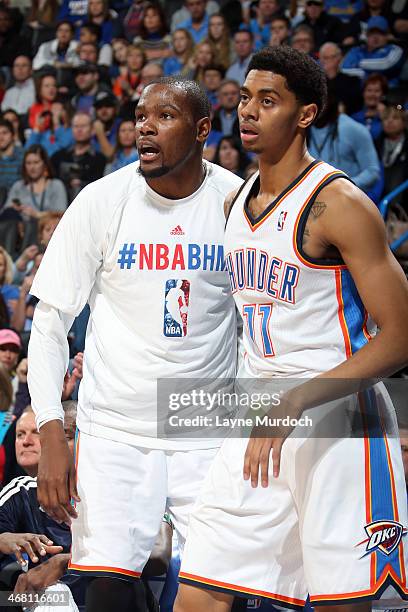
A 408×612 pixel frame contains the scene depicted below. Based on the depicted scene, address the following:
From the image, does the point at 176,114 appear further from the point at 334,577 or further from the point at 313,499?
the point at 334,577

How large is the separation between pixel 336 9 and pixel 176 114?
5.52 meters

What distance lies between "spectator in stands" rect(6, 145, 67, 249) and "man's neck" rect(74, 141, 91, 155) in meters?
0.26

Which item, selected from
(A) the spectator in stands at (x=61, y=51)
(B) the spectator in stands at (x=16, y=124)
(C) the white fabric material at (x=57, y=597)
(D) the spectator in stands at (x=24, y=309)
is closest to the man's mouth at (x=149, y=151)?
(C) the white fabric material at (x=57, y=597)

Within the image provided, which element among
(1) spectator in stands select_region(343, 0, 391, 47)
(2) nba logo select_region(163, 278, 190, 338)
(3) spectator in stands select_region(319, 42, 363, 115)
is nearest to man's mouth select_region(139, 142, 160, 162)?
(2) nba logo select_region(163, 278, 190, 338)

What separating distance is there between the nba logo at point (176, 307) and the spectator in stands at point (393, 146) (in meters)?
3.82

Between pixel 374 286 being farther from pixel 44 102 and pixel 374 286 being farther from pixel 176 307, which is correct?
pixel 44 102

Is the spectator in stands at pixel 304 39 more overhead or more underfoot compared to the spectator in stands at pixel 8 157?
more overhead

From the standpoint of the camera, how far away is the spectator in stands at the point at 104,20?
28.7ft

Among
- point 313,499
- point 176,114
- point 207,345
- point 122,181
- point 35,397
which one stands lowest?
point 313,499

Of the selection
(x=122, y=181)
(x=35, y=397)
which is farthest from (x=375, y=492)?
(x=122, y=181)

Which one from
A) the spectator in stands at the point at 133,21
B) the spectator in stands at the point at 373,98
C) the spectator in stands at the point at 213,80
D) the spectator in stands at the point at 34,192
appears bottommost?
the spectator in stands at the point at 34,192

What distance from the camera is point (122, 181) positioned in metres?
2.88

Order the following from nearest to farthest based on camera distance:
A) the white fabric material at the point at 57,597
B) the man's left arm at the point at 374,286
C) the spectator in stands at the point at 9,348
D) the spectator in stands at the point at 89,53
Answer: the man's left arm at the point at 374,286
the white fabric material at the point at 57,597
the spectator in stands at the point at 9,348
the spectator in stands at the point at 89,53

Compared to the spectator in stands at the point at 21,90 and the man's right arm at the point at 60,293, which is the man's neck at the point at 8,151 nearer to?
the spectator in stands at the point at 21,90
